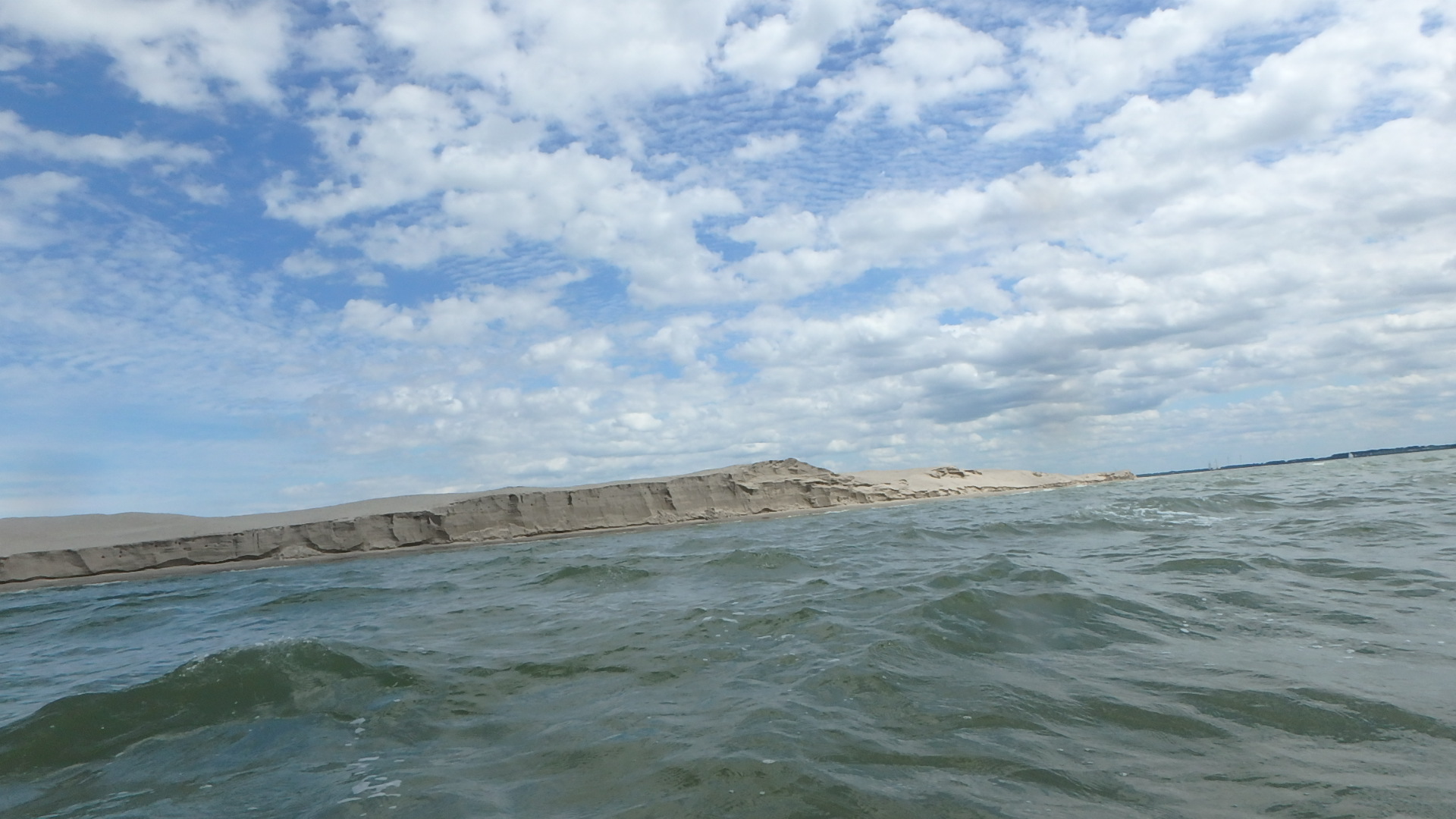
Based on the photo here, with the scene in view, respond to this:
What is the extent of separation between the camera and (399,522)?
2408 cm

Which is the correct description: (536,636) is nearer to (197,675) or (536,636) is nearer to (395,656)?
(395,656)

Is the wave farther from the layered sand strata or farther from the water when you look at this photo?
the layered sand strata

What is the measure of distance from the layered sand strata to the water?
1384 cm

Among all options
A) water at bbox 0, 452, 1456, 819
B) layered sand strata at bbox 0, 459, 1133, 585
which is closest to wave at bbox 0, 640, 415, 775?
water at bbox 0, 452, 1456, 819

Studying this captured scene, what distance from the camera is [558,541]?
74.5 feet

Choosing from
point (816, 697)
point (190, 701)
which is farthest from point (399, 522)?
point (816, 697)

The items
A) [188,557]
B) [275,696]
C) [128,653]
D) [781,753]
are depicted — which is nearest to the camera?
[781,753]

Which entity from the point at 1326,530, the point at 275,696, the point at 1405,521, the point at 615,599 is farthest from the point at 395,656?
the point at 1405,521

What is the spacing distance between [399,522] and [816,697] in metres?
22.6

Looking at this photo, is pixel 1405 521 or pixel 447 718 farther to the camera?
pixel 1405 521

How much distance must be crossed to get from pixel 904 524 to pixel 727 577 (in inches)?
306

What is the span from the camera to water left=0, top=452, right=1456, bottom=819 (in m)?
3.37

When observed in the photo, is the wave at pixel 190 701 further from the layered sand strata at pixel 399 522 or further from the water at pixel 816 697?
the layered sand strata at pixel 399 522

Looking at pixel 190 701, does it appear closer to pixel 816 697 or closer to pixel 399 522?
pixel 816 697
